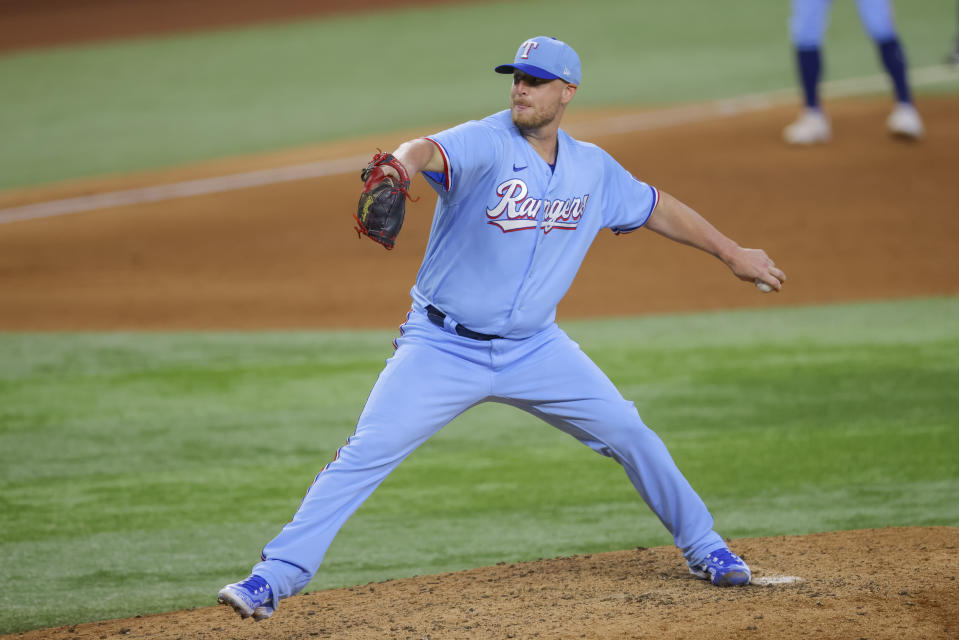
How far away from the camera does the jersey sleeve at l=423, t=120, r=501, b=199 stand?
4.08 meters

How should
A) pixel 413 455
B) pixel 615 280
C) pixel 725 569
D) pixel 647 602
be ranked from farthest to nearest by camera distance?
1. pixel 615 280
2. pixel 413 455
3. pixel 725 569
4. pixel 647 602

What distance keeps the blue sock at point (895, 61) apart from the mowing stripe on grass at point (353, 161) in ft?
9.16

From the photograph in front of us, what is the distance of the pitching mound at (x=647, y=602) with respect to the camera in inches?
161

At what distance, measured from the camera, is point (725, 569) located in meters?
4.55

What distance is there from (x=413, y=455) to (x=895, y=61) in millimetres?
7645

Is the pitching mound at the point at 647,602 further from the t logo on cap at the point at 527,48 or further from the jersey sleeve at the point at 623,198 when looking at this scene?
the t logo on cap at the point at 527,48

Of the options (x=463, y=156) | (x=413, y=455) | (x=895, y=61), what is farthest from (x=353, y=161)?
(x=463, y=156)

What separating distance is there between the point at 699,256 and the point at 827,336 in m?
2.52

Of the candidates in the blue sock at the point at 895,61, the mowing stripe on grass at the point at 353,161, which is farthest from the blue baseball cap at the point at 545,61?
the mowing stripe on grass at the point at 353,161

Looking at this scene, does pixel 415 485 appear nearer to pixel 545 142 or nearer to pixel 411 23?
pixel 545 142

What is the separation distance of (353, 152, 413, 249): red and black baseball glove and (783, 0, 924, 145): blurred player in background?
30.6ft

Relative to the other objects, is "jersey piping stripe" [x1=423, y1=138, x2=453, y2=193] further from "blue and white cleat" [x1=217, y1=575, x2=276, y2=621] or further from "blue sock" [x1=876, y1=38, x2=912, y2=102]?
"blue sock" [x1=876, y1=38, x2=912, y2=102]

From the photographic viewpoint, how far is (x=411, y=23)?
23031mm

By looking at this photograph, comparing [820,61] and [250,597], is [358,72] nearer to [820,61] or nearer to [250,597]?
[820,61]
